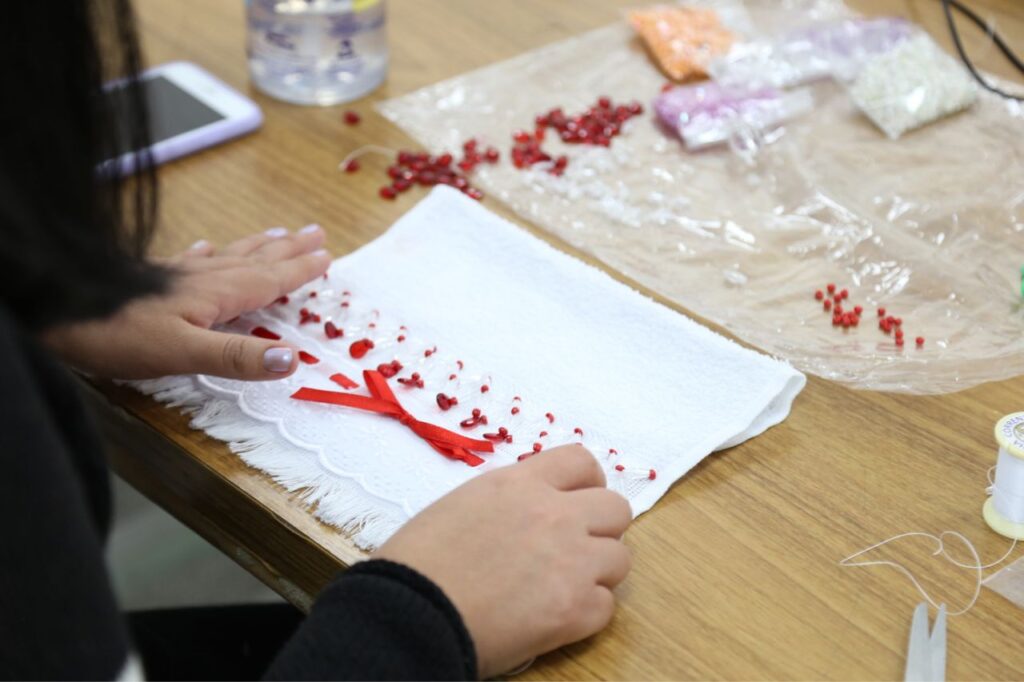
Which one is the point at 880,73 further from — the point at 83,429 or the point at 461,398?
the point at 83,429

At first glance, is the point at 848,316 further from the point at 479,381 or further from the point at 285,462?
the point at 285,462

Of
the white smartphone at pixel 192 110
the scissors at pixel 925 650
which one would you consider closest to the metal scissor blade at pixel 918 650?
the scissors at pixel 925 650

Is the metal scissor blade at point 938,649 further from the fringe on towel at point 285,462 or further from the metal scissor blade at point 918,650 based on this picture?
the fringe on towel at point 285,462

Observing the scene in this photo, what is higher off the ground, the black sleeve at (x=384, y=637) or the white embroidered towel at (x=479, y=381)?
the black sleeve at (x=384, y=637)

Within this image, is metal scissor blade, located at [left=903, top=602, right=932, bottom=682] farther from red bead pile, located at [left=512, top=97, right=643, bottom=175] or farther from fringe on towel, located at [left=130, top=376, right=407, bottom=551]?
red bead pile, located at [left=512, top=97, right=643, bottom=175]

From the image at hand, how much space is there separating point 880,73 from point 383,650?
2.68 ft

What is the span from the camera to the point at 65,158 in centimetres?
49

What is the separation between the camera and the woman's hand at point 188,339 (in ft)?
2.52

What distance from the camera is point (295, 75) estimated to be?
1128 millimetres

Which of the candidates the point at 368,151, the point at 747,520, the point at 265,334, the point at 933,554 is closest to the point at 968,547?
the point at 933,554

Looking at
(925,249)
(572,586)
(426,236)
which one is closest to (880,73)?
(925,249)

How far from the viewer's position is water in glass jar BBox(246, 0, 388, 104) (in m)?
1.07

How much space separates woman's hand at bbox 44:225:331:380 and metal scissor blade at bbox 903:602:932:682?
43 cm

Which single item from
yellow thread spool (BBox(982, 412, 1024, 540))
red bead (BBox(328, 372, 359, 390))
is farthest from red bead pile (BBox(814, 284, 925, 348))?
red bead (BBox(328, 372, 359, 390))
